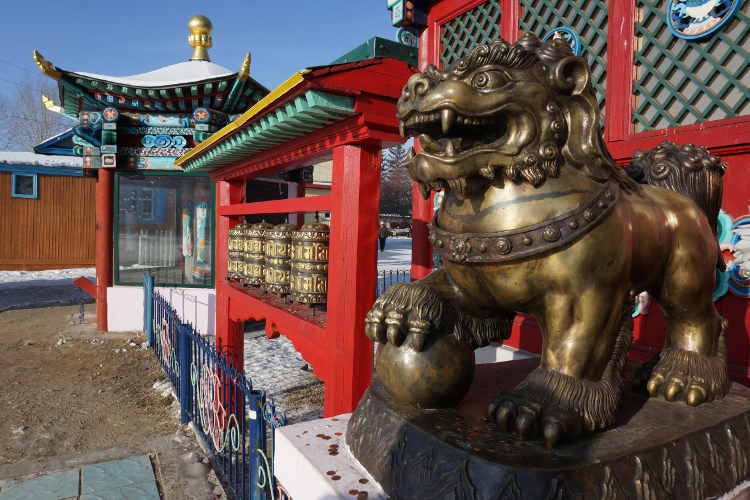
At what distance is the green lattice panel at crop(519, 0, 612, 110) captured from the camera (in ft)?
8.93

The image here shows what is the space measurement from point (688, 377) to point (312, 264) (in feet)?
7.02

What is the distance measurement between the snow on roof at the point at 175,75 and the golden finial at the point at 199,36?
0.33m

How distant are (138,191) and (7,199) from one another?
29.7 feet

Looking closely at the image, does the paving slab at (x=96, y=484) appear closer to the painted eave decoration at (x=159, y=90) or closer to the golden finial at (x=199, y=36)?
the painted eave decoration at (x=159, y=90)

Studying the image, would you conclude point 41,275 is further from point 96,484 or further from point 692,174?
point 692,174

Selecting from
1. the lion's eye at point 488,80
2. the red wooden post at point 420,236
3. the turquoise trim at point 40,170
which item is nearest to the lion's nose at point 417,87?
the lion's eye at point 488,80

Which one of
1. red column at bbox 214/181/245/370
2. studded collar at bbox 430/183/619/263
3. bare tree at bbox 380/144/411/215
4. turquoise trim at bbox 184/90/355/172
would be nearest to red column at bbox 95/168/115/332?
red column at bbox 214/181/245/370

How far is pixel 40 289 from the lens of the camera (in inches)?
462

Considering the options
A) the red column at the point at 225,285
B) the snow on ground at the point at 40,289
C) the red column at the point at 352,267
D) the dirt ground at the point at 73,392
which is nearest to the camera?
the red column at the point at 352,267

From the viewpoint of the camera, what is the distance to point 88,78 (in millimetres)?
6930

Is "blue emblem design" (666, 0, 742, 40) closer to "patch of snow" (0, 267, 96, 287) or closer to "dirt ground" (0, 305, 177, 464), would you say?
"dirt ground" (0, 305, 177, 464)

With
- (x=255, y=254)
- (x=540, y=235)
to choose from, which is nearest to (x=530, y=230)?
(x=540, y=235)

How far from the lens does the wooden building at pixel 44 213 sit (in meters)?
14.2

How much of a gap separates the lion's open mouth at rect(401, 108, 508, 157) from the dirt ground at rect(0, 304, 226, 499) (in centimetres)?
309
